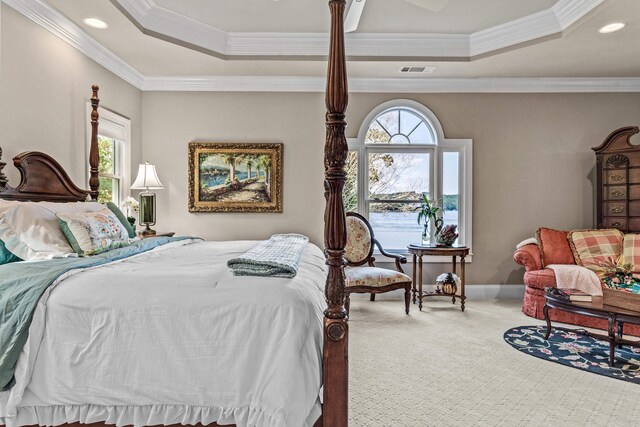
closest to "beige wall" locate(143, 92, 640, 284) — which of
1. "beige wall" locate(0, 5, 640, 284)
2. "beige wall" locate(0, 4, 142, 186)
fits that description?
"beige wall" locate(0, 5, 640, 284)

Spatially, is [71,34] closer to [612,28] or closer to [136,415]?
[136,415]

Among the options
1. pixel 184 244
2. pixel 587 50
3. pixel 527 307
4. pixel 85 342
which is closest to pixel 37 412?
pixel 85 342

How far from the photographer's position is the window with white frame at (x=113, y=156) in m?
4.20

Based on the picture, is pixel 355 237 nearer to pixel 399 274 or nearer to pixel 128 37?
pixel 399 274

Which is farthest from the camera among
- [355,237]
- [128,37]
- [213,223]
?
[213,223]

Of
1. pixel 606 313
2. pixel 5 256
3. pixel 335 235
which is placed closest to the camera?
pixel 335 235

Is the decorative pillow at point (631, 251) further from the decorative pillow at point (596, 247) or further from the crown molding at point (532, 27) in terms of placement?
the crown molding at point (532, 27)

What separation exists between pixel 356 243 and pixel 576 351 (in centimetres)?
236

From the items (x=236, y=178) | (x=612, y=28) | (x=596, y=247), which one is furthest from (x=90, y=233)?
(x=596, y=247)

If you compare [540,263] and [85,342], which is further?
[540,263]

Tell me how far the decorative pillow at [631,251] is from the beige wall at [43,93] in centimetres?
566

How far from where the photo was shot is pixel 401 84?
16.4 ft

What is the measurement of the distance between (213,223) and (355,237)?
187 centimetres

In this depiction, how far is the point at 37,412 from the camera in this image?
164 cm
